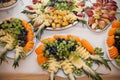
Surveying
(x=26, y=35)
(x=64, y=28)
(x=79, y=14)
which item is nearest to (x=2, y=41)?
(x=26, y=35)

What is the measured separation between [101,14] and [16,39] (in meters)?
0.67

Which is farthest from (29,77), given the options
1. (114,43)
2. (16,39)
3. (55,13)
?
(114,43)

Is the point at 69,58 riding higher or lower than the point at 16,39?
lower

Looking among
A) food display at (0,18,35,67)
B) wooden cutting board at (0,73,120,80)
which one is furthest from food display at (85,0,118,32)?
food display at (0,18,35,67)

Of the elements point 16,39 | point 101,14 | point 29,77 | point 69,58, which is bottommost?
point 29,77

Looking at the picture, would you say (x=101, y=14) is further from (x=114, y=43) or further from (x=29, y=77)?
(x=29, y=77)

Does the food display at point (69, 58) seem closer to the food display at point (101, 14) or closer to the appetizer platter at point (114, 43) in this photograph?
the appetizer platter at point (114, 43)

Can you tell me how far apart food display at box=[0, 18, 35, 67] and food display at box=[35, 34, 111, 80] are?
110 mm

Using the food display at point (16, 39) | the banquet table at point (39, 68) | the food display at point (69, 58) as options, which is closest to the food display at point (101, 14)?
the banquet table at point (39, 68)

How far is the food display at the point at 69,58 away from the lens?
65.4 inches

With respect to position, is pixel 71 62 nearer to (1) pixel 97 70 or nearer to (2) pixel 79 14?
(1) pixel 97 70

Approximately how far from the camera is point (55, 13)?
183cm

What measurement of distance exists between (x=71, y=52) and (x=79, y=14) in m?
0.34

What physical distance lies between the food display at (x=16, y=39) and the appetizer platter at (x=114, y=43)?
1.84ft
